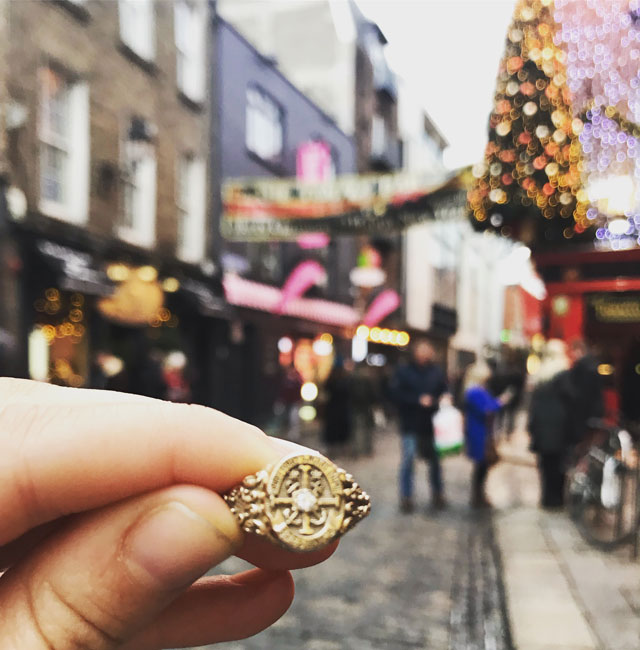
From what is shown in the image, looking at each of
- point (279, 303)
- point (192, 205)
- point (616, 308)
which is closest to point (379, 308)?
point (279, 303)

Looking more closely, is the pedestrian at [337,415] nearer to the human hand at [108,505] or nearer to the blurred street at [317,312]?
the blurred street at [317,312]

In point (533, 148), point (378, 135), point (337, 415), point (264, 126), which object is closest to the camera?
point (533, 148)

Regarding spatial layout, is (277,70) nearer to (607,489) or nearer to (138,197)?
(138,197)

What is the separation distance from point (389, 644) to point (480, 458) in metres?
3.65

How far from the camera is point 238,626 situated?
122 centimetres

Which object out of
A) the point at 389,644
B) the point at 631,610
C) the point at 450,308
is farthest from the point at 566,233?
the point at 450,308

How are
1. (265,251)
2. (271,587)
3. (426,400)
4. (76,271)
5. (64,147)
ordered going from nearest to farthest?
(271,587)
(426,400)
(76,271)
(64,147)
(265,251)

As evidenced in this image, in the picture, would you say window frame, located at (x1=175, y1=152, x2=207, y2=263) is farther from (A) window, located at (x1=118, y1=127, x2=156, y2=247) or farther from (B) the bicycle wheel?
(B) the bicycle wheel

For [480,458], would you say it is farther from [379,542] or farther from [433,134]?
[433,134]

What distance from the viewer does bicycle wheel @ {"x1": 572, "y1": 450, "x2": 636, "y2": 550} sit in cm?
519

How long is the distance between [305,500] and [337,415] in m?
10.2

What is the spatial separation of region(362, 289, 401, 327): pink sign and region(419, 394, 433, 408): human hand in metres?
16.0

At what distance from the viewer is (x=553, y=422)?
253 inches

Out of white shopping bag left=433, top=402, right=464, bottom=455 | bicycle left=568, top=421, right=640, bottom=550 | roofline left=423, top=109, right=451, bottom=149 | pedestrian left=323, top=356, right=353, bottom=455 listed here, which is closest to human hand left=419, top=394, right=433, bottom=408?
white shopping bag left=433, top=402, right=464, bottom=455
